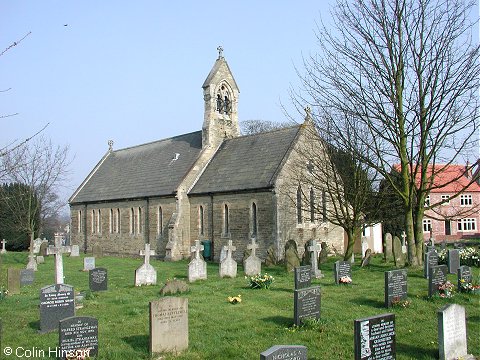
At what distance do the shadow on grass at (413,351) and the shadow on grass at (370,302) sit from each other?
321 cm

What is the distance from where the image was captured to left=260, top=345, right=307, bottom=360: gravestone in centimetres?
606

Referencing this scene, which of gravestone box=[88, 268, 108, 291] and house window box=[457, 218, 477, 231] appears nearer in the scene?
gravestone box=[88, 268, 108, 291]

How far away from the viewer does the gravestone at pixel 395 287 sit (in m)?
12.1

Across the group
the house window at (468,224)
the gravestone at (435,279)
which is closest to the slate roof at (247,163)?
the gravestone at (435,279)

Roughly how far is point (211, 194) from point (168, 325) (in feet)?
66.1

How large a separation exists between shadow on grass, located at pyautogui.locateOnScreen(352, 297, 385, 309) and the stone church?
944 cm

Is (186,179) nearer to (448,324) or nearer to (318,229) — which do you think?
(318,229)

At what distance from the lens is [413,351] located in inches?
347

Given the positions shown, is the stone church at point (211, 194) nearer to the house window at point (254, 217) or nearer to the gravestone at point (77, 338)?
the house window at point (254, 217)

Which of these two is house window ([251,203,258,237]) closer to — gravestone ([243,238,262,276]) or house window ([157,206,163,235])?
gravestone ([243,238,262,276])

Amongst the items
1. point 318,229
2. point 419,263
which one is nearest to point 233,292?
point 419,263

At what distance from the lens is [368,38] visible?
61.2 ft

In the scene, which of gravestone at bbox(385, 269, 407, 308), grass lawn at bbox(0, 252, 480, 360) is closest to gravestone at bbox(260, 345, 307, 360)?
grass lawn at bbox(0, 252, 480, 360)

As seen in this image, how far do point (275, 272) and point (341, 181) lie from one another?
16.5 ft
